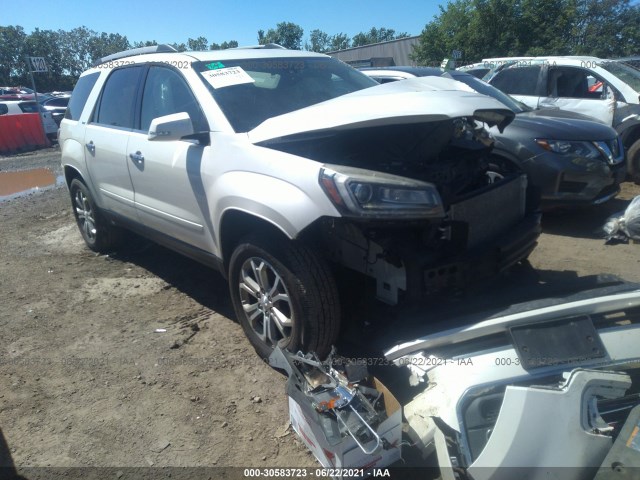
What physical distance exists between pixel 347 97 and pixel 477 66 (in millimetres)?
9945

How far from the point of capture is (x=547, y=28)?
26.1 metres

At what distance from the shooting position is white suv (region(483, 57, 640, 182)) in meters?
7.01

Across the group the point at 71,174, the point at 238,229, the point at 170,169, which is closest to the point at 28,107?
the point at 71,174

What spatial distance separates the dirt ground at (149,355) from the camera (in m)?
2.59

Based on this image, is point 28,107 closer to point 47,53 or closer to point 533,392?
point 533,392

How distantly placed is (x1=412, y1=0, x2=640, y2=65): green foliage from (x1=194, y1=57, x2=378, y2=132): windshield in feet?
82.8

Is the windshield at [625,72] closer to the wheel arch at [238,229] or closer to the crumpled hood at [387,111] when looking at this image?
the crumpled hood at [387,111]

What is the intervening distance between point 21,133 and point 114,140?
14294 mm

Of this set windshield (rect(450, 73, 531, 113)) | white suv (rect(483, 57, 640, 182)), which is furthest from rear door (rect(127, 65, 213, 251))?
white suv (rect(483, 57, 640, 182))

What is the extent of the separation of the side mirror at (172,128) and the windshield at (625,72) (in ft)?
23.3

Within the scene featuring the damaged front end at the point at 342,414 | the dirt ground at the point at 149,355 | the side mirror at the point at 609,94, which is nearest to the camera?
the damaged front end at the point at 342,414

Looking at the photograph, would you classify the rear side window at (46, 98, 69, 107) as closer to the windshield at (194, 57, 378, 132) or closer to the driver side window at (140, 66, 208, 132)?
the driver side window at (140, 66, 208, 132)

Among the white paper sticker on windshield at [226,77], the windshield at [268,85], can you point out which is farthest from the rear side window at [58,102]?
the white paper sticker on windshield at [226,77]

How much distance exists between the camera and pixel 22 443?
8.76 ft
